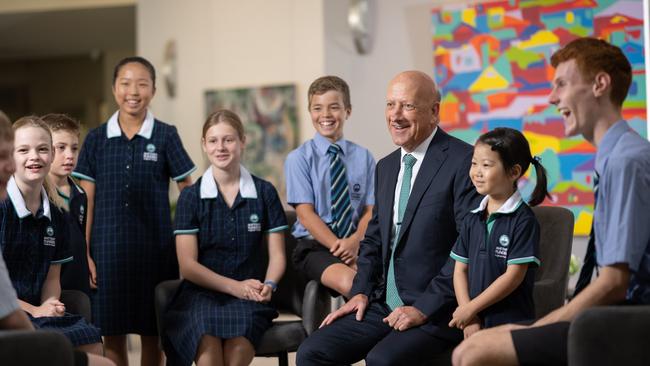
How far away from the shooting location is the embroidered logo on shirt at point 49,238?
3.21 m

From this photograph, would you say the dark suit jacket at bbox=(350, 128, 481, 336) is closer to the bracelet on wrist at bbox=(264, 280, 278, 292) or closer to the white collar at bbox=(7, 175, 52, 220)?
the bracelet on wrist at bbox=(264, 280, 278, 292)

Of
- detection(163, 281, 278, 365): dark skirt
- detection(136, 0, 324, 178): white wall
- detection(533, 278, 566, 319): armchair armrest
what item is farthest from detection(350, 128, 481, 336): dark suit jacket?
detection(136, 0, 324, 178): white wall

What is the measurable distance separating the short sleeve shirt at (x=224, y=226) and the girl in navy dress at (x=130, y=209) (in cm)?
40

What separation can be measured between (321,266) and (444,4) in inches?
142

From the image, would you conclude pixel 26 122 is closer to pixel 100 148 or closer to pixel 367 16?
pixel 100 148

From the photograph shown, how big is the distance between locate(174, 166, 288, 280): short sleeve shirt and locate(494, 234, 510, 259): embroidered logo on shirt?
117cm

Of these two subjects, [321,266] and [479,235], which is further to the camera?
[321,266]

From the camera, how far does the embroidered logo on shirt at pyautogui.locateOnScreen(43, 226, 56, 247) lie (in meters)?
3.21

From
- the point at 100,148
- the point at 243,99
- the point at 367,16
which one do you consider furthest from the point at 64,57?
the point at 100,148

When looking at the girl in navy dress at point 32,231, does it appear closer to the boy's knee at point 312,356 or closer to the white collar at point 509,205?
the boy's knee at point 312,356

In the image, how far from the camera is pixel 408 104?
324cm

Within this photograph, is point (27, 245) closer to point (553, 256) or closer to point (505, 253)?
point (505, 253)

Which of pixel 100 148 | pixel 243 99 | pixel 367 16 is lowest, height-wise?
pixel 100 148

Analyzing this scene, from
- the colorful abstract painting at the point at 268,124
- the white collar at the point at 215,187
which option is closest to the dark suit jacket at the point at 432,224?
the white collar at the point at 215,187
